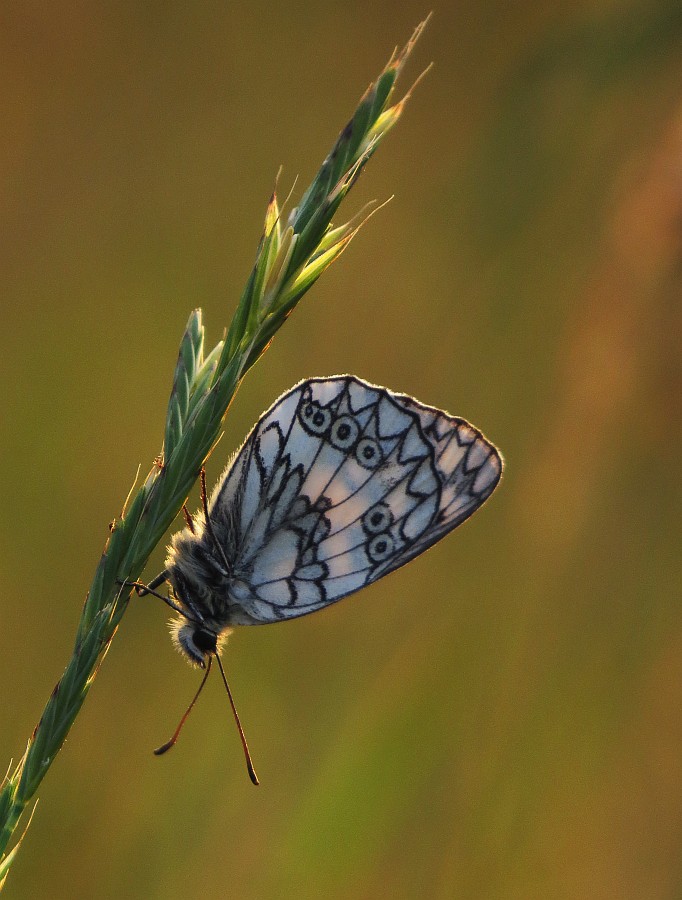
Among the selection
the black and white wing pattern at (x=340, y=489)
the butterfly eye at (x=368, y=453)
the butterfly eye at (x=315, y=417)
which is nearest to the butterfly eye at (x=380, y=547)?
the black and white wing pattern at (x=340, y=489)

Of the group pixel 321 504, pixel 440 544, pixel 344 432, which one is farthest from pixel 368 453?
pixel 440 544

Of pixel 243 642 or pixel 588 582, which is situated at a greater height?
pixel 588 582

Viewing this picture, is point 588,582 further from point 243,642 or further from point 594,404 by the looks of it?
point 243,642

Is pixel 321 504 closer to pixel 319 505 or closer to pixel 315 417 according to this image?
pixel 319 505

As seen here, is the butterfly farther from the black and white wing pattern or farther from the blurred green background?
the blurred green background

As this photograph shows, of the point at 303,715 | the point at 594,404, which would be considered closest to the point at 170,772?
the point at 303,715

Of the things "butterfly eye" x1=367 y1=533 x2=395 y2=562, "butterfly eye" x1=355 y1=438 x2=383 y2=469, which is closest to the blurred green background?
"butterfly eye" x1=367 y1=533 x2=395 y2=562

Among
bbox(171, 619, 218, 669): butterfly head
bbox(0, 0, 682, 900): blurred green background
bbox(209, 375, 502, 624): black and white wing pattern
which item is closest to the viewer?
bbox(209, 375, 502, 624): black and white wing pattern
